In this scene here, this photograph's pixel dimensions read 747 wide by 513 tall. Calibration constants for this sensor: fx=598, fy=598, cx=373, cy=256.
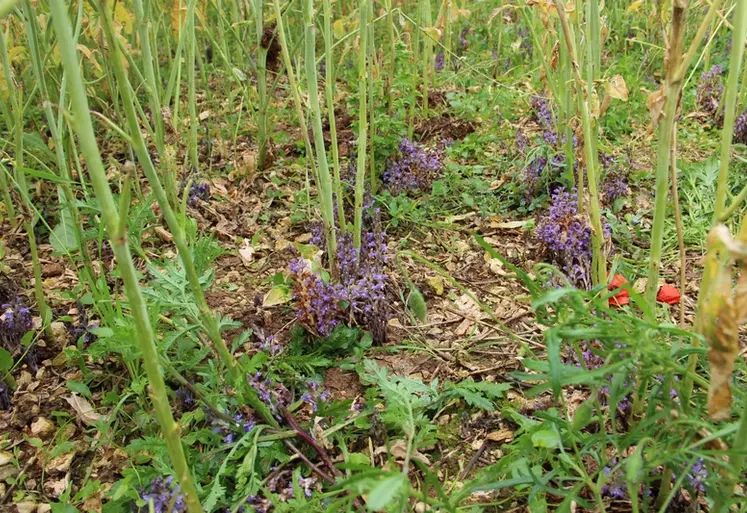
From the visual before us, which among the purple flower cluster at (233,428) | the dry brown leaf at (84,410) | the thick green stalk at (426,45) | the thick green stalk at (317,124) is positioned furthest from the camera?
the thick green stalk at (426,45)

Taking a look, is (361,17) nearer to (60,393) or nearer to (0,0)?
(0,0)

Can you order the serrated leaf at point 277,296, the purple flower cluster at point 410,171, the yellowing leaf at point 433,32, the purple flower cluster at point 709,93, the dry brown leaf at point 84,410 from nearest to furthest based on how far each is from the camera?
the dry brown leaf at point 84,410, the serrated leaf at point 277,296, the yellowing leaf at point 433,32, the purple flower cluster at point 410,171, the purple flower cluster at point 709,93

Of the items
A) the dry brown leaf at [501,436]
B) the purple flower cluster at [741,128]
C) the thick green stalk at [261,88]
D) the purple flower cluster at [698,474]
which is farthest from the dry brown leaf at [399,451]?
the purple flower cluster at [741,128]

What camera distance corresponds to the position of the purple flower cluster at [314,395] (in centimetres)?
157

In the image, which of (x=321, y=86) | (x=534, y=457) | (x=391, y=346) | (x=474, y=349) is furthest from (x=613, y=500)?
(x=321, y=86)

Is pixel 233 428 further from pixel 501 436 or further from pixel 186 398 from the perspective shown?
pixel 501 436

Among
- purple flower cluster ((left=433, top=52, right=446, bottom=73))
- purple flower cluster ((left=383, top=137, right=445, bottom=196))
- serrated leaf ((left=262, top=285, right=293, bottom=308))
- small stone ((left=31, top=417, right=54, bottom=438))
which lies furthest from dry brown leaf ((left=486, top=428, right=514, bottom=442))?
purple flower cluster ((left=433, top=52, right=446, bottom=73))

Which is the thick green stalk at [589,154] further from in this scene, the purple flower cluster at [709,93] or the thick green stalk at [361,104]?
the purple flower cluster at [709,93]

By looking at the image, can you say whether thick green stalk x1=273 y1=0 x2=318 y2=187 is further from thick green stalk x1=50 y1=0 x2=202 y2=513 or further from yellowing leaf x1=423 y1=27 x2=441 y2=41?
thick green stalk x1=50 y1=0 x2=202 y2=513

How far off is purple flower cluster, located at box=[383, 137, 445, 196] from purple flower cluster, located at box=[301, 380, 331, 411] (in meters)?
1.26

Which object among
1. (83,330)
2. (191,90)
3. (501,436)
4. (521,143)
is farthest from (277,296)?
(521,143)

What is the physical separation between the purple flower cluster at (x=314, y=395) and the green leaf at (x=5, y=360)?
90cm

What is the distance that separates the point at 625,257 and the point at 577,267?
0.38m

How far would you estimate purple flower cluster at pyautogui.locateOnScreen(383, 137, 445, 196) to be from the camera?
2705mm
